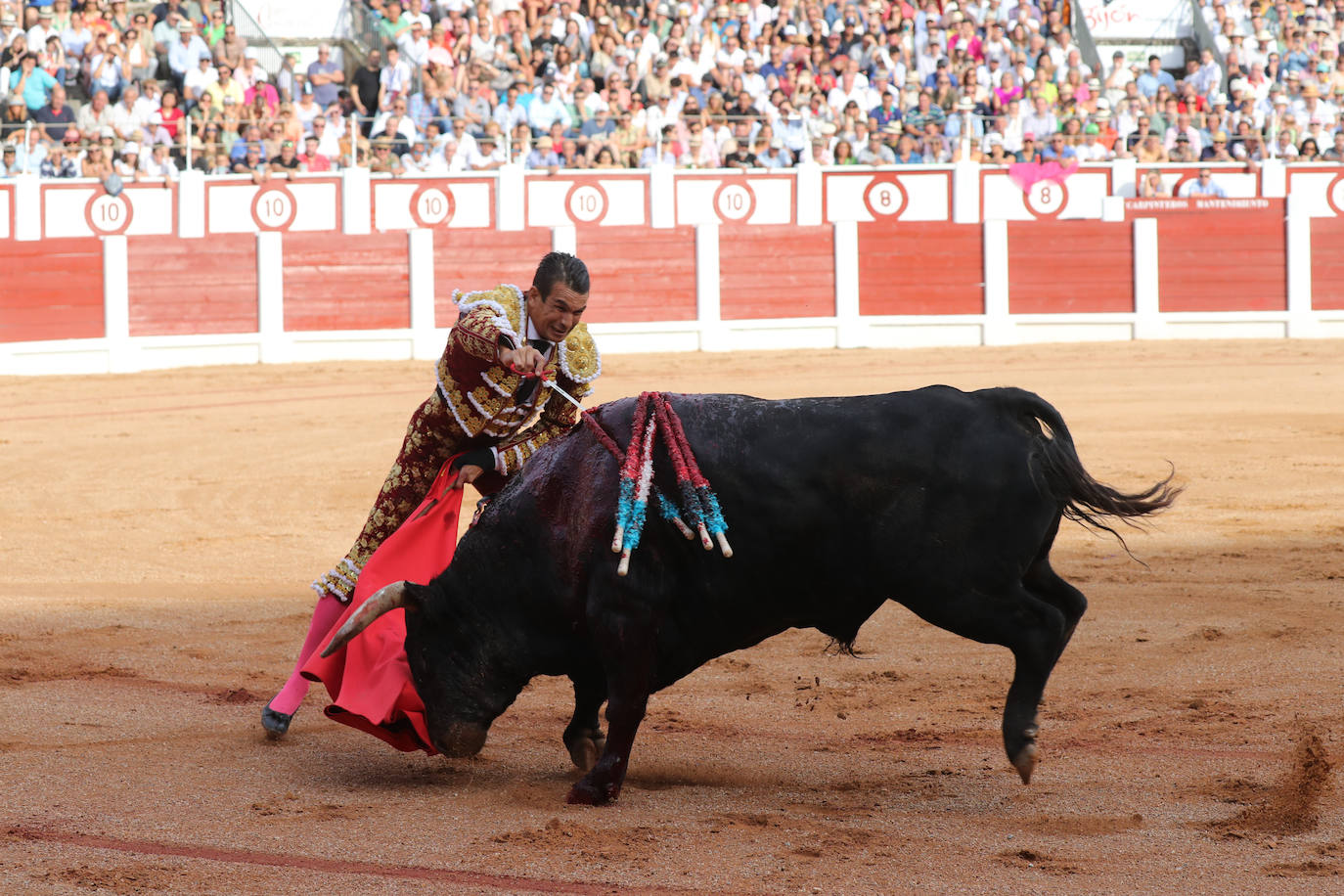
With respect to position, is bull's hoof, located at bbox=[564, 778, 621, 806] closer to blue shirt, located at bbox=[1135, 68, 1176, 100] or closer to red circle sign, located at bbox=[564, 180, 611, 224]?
red circle sign, located at bbox=[564, 180, 611, 224]

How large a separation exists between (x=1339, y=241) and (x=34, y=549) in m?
11.6

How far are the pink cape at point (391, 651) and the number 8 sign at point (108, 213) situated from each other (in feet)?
35.9

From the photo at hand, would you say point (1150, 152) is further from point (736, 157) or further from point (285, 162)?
point (285, 162)

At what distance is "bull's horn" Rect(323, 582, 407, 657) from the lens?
2.90 meters

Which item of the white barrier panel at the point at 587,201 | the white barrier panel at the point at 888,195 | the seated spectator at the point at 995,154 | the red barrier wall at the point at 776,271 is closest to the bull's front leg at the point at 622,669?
the red barrier wall at the point at 776,271

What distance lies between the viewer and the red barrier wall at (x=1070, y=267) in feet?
45.4

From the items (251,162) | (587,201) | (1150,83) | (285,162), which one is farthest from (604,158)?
(1150,83)

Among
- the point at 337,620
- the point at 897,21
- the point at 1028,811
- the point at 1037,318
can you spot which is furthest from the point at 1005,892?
the point at 897,21

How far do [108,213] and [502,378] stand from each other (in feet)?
37.0

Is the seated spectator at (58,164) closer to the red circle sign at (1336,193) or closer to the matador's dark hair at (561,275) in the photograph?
the red circle sign at (1336,193)

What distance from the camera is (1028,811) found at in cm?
274

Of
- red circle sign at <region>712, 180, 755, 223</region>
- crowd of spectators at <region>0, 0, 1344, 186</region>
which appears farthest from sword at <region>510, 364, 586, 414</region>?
red circle sign at <region>712, 180, 755, 223</region>

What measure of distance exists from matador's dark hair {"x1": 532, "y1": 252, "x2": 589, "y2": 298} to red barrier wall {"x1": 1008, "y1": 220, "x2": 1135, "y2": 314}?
11403 millimetres

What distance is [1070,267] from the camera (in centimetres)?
1389
